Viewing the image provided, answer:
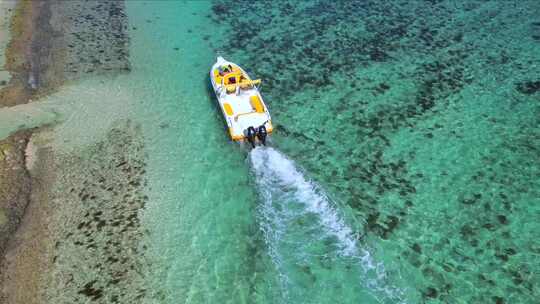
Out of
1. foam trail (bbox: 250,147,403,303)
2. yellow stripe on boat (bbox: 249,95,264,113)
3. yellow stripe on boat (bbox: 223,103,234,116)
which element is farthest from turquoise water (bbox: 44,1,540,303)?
yellow stripe on boat (bbox: 249,95,264,113)

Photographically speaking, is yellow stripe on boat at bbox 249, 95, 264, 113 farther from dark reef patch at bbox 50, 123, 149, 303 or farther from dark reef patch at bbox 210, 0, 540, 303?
dark reef patch at bbox 50, 123, 149, 303

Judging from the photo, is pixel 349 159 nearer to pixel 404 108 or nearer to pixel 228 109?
pixel 404 108

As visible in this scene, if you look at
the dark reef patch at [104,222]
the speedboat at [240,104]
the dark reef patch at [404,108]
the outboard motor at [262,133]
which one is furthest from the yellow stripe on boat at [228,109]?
the dark reef patch at [104,222]

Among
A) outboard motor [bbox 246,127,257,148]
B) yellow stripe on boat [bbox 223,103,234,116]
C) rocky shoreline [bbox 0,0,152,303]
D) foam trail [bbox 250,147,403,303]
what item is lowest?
Answer: rocky shoreline [bbox 0,0,152,303]

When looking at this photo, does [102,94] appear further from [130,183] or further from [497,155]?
[497,155]

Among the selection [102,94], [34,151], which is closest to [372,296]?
[34,151]

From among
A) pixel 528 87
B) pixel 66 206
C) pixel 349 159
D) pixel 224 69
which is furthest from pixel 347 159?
pixel 528 87
